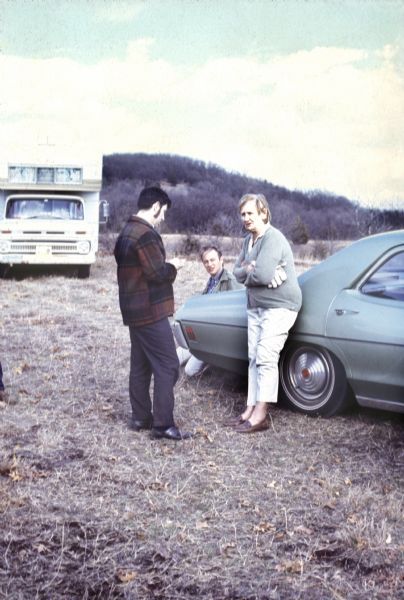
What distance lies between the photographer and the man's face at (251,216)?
18.5 feet

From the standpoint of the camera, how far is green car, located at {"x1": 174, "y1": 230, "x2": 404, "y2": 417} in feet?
17.9

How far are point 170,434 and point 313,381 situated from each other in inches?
46.0

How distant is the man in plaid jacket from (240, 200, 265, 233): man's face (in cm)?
55

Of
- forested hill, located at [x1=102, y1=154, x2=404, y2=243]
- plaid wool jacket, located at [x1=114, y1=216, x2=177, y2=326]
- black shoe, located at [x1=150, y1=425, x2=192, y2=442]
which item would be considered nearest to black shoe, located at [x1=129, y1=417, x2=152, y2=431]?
black shoe, located at [x1=150, y1=425, x2=192, y2=442]

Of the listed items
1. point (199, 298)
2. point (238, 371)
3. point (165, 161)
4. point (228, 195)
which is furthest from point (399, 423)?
point (165, 161)

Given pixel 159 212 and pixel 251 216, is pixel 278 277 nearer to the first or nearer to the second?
pixel 251 216

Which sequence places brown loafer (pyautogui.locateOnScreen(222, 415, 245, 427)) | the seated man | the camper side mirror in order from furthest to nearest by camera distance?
the camper side mirror
the seated man
brown loafer (pyautogui.locateOnScreen(222, 415, 245, 427))

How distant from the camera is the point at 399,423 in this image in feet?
19.4

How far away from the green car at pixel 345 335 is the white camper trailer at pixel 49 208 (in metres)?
11.0

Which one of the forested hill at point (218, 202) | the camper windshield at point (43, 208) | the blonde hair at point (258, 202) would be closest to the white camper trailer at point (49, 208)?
the camper windshield at point (43, 208)

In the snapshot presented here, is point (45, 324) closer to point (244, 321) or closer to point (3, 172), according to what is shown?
point (244, 321)

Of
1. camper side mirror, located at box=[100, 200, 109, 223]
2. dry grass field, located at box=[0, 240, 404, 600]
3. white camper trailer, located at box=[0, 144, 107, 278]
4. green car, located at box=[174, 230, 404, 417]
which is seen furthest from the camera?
camper side mirror, located at box=[100, 200, 109, 223]

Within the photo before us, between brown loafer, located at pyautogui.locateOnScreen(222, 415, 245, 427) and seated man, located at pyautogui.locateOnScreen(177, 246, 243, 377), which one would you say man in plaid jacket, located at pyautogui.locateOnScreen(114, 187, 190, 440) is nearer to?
brown loafer, located at pyautogui.locateOnScreen(222, 415, 245, 427)

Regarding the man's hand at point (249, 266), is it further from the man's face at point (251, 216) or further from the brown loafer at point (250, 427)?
the brown loafer at point (250, 427)
